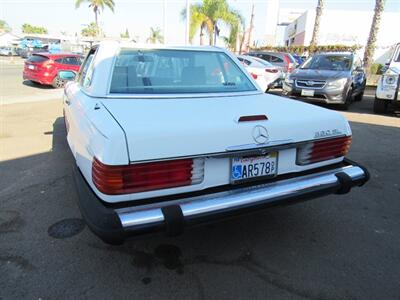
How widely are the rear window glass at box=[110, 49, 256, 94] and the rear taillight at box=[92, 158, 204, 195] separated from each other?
40.8 inches

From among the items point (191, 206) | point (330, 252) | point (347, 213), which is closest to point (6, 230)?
point (191, 206)

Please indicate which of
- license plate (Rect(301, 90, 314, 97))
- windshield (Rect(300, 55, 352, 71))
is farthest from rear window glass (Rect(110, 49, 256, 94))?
windshield (Rect(300, 55, 352, 71))

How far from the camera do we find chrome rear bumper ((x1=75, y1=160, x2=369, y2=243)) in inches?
81.3

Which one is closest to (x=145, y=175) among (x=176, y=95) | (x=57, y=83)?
(x=176, y=95)

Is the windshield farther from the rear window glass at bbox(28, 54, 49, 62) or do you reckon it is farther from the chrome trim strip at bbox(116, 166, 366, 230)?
the rear window glass at bbox(28, 54, 49, 62)

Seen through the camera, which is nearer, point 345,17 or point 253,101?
point 253,101

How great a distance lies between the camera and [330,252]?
2883 millimetres

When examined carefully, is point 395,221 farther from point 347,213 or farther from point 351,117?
point 351,117

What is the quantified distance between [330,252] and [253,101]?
1486 mm

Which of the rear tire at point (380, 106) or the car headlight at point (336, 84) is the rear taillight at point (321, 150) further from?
the rear tire at point (380, 106)

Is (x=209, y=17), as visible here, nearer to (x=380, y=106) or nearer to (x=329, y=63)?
(x=329, y=63)

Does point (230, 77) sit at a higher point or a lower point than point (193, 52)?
lower

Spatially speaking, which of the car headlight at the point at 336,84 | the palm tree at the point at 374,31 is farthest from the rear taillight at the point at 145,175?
the palm tree at the point at 374,31

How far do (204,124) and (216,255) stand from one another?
1200 millimetres
